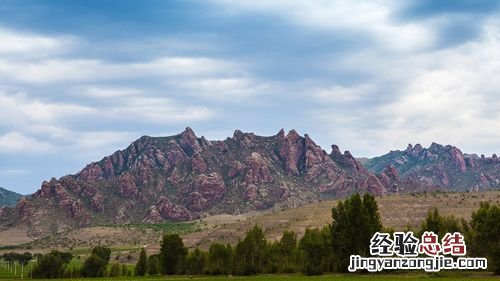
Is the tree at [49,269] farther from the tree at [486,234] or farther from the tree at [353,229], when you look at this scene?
the tree at [486,234]

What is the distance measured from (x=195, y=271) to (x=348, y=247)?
115 feet

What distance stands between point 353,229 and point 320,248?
7.29 meters

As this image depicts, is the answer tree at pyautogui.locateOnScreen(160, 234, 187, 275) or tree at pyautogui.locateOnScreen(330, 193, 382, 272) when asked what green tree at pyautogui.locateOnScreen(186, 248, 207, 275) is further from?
tree at pyautogui.locateOnScreen(330, 193, 382, 272)

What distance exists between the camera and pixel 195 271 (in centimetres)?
12550

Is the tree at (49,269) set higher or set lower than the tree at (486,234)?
Result: lower

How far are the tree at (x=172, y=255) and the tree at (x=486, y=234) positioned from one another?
6107 centimetres

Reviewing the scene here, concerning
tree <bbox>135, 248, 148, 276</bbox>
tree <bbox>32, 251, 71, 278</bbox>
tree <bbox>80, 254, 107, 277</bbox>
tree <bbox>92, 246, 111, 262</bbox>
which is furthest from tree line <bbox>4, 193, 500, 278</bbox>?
tree <bbox>92, 246, 111, 262</bbox>

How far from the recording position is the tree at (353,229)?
10919 centimetres

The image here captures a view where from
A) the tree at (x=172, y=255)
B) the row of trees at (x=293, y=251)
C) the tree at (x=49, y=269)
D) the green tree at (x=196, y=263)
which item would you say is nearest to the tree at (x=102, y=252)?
the tree at (x=49, y=269)

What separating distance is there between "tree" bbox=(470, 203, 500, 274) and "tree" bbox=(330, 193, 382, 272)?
60.4 feet

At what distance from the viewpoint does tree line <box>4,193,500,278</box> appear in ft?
327

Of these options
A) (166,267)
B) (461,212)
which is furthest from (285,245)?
(461,212)

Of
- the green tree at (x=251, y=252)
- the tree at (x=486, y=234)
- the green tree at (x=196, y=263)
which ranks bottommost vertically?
the green tree at (x=196, y=263)

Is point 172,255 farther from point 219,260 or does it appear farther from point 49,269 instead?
point 49,269
